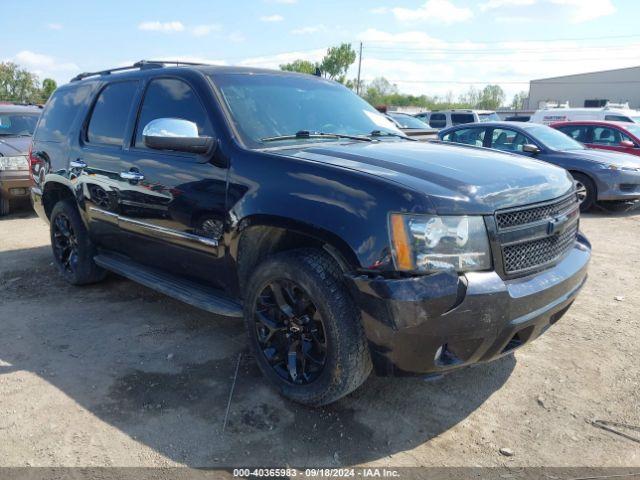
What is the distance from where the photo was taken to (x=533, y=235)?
8.82 ft

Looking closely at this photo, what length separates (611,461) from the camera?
2.55m

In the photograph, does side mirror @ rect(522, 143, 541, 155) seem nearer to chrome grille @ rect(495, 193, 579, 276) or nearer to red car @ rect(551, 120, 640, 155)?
red car @ rect(551, 120, 640, 155)

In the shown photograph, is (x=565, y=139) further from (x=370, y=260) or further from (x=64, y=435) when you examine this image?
(x=64, y=435)

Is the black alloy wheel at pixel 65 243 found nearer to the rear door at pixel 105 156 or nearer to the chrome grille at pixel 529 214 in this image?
the rear door at pixel 105 156

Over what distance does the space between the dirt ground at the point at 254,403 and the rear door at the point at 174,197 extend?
0.62 metres

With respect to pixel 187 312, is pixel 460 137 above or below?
above

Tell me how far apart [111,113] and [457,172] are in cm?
301

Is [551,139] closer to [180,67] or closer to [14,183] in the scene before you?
[180,67]

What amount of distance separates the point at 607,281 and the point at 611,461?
10.1 ft

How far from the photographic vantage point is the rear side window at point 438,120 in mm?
21000

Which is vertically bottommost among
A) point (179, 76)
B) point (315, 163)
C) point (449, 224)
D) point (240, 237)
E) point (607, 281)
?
point (607, 281)

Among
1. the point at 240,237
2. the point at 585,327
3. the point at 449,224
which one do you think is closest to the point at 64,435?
the point at 240,237

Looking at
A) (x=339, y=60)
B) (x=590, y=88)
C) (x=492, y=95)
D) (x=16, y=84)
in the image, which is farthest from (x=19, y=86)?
(x=492, y=95)

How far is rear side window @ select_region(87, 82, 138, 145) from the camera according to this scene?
13.7ft
